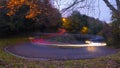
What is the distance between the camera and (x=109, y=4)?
10.4 metres

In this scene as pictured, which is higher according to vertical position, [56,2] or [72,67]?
[56,2]

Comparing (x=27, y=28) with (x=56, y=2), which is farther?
(x=27, y=28)

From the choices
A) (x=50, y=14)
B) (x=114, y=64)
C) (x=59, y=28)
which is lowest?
(x=59, y=28)

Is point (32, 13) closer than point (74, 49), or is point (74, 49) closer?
point (32, 13)

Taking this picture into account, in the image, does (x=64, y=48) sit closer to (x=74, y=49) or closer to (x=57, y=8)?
(x=74, y=49)

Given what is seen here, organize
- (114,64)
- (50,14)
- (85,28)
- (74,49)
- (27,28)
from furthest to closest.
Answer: (27,28), (85,28), (74,49), (114,64), (50,14)

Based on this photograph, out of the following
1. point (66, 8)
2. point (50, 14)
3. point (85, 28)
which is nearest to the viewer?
point (66, 8)

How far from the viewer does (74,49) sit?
66.9 ft

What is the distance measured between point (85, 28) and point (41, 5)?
21.3 meters

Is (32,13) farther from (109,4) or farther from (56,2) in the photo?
(109,4)

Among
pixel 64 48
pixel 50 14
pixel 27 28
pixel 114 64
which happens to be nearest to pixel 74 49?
pixel 64 48

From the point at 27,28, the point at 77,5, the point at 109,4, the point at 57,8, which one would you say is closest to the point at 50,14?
the point at 57,8

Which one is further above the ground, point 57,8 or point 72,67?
point 57,8

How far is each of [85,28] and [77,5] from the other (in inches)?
835
